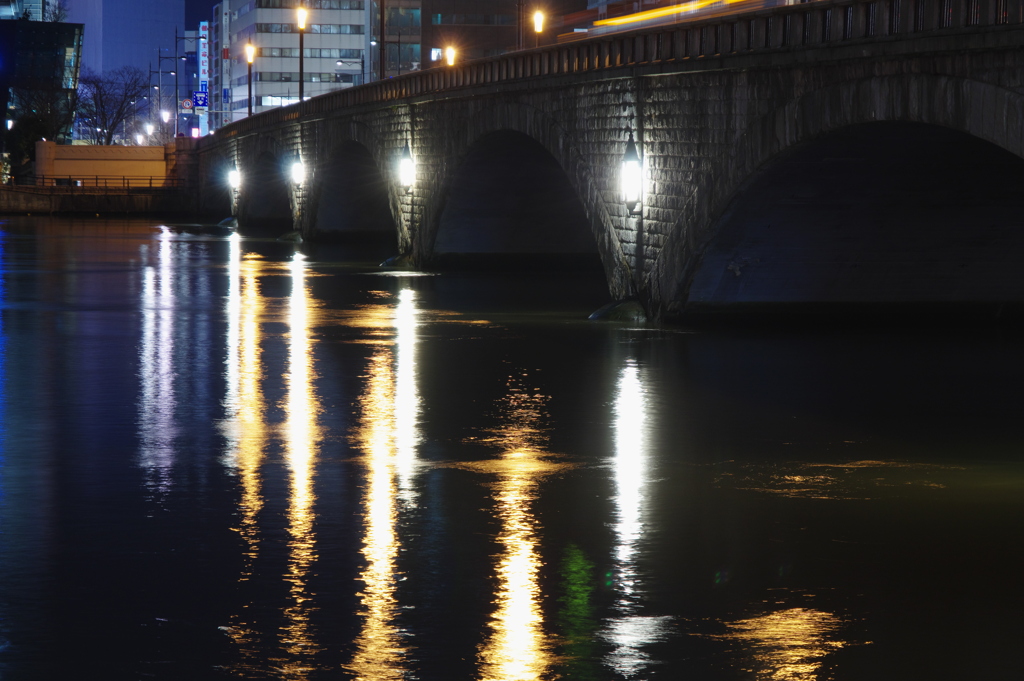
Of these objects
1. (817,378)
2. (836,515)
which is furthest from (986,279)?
(836,515)

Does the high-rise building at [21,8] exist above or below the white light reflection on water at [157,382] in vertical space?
above

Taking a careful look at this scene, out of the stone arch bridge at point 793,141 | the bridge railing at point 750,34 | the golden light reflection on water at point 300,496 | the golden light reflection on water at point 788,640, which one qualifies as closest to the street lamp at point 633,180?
the stone arch bridge at point 793,141

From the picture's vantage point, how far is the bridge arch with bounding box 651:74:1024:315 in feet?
57.0

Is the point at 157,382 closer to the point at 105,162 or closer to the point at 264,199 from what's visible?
the point at 264,199

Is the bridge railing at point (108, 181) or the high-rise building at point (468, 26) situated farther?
the high-rise building at point (468, 26)

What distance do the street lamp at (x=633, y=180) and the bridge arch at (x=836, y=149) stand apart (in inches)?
69.2

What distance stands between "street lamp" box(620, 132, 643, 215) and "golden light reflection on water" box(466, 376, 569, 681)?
1028 centimetres

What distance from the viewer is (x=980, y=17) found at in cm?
1697

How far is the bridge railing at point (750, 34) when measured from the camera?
57.5 feet

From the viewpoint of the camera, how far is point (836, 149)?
22.0 metres

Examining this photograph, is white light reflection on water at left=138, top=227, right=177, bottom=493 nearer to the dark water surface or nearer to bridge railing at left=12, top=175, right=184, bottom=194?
the dark water surface

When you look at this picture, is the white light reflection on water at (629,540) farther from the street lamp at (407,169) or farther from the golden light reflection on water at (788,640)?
the street lamp at (407,169)

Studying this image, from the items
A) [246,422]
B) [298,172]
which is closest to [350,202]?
[298,172]

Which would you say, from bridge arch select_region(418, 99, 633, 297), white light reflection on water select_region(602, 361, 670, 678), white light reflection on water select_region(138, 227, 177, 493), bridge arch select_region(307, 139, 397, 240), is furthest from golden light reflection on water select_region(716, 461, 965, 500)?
bridge arch select_region(307, 139, 397, 240)
